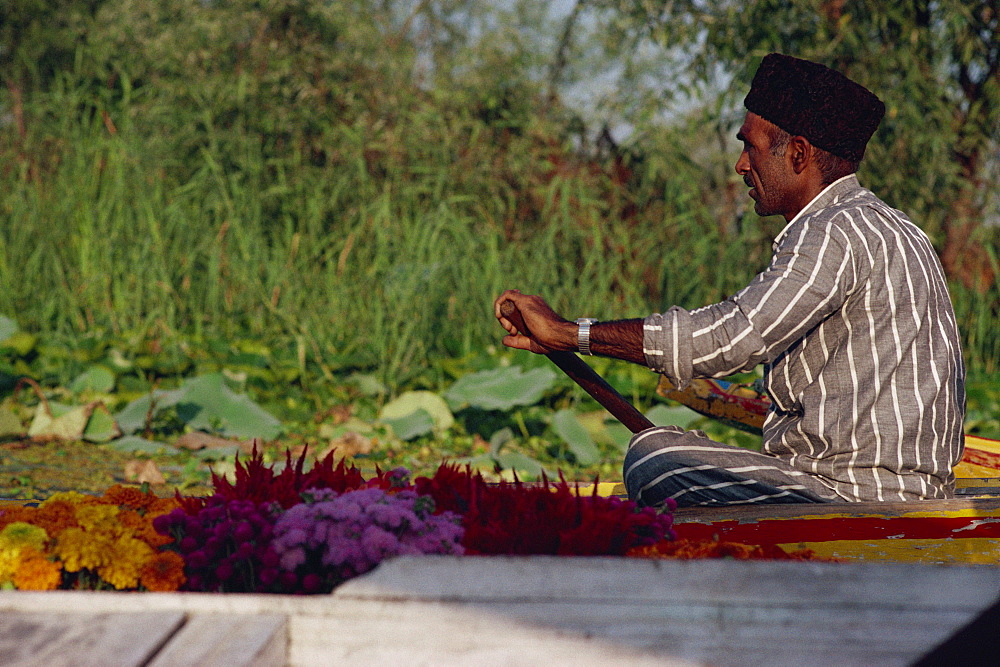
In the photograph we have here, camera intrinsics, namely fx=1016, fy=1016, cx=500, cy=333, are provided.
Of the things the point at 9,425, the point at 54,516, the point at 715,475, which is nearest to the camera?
the point at 54,516

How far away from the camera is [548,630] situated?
1.47 meters

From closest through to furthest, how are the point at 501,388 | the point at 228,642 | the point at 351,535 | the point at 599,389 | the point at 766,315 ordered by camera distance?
1. the point at 228,642
2. the point at 351,535
3. the point at 766,315
4. the point at 599,389
5. the point at 501,388

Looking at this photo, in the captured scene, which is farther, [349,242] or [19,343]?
[349,242]

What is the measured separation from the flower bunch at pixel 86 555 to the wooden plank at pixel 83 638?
226 mm

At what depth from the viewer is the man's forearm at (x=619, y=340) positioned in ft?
7.39

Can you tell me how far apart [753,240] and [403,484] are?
15.1 ft

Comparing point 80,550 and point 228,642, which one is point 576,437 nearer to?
point 80,550

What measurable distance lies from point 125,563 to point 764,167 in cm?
167

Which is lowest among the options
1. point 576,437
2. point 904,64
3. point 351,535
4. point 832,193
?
point 576,437

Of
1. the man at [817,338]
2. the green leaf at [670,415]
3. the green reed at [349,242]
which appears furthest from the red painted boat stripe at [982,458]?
the green reed at [349,242]

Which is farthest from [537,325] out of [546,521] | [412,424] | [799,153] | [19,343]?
[19,343]

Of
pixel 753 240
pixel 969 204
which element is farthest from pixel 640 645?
pixel 969 204

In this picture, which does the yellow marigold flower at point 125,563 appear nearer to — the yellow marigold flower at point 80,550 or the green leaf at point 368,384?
the yellow marigold flower at point 80,550

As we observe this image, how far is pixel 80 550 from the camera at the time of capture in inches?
68.3
